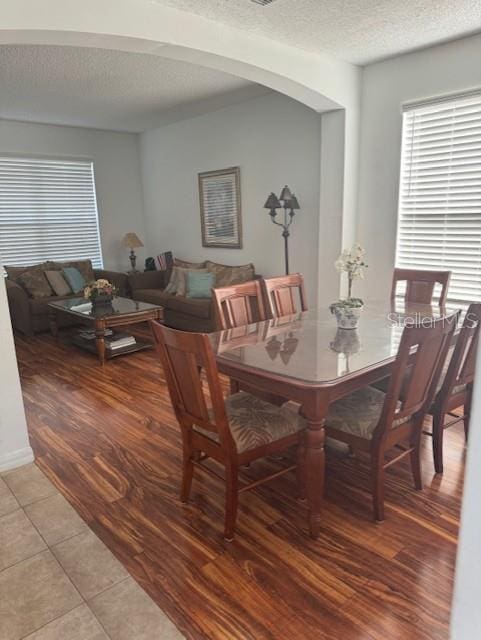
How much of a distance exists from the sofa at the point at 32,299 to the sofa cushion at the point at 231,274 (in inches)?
58.9

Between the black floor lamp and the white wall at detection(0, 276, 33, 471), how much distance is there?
110 inches

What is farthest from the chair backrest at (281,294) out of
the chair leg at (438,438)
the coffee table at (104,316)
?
the coffee table at (104,316)

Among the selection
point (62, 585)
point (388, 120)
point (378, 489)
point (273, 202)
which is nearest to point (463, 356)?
point (378, 489)

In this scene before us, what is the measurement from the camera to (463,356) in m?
2.24

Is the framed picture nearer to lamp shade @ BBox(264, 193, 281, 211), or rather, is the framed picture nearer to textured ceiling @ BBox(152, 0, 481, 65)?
lamp shade @ BBox(264, 193, 281, 211)

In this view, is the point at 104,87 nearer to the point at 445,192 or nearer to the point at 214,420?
the point at 445,192

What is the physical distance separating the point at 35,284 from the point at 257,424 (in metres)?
4.61

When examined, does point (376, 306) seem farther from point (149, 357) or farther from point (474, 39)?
point (149, 357)

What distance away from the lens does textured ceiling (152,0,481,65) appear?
261 cm

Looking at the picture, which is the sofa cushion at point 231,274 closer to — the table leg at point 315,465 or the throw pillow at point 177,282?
the throw pillow at point 177,282

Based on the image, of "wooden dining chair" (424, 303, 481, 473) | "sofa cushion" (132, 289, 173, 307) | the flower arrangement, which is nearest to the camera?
"wooden dining chair" (424, 303, 481, 473)

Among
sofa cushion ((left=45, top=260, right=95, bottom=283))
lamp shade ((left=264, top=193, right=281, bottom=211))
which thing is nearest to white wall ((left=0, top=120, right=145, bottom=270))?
sofa cushion ((left=45, top=260, right=95, bottom=283))

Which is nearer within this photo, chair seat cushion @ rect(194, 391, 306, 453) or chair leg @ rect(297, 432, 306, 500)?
chair seat cushion @ rect(194, 391, 306, 453)

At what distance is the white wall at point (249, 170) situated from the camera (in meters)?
4.49
